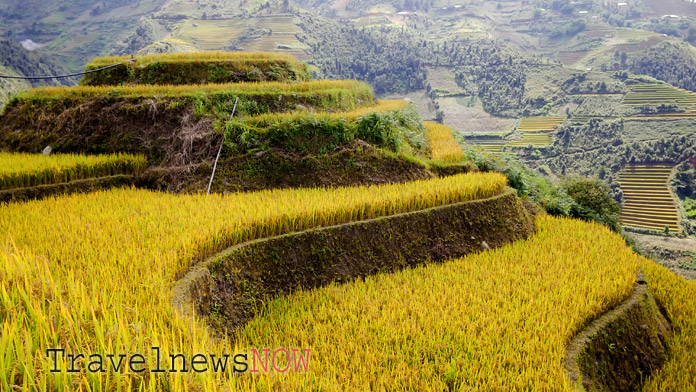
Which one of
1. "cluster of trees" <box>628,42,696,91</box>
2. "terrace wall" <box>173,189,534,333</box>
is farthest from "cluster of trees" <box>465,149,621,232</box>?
"cluster of trees" <box>628,42,696,91</box>

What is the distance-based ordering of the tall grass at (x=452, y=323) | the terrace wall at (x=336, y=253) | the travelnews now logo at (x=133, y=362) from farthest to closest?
the terrace wall at (x=336, y=253) → the tall grass at (x=452, y=323) → the travelnews now logo at (x=133, y=362)

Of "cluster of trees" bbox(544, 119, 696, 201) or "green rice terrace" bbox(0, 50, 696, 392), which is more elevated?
"green rice terrace" bbox(0, 50, 696, 392)

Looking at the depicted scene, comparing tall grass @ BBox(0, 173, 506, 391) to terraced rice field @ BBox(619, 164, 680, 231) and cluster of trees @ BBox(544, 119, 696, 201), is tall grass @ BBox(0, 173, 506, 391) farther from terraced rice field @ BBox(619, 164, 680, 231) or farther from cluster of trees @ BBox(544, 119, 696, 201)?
cluster of trees @ BBox(544, 119, 696, 201)

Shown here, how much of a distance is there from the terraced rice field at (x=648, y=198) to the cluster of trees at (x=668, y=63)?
52.0 meters

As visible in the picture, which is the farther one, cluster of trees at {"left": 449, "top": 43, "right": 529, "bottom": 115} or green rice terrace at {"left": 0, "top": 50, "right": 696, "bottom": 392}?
cluster of trees at {"left": 449, "top": 43, "right": 529, "bottom": 115}

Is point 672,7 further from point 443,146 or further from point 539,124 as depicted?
point 443,146

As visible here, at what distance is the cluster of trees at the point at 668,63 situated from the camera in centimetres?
8928

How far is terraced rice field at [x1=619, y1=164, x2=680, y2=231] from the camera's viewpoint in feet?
138

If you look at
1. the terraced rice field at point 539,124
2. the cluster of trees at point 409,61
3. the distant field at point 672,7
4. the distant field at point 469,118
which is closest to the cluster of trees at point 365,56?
the cluster of trees at point 409,61

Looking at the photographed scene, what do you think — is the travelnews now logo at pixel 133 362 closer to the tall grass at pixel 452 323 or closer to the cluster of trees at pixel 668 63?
the tall grass at pixel 452 323

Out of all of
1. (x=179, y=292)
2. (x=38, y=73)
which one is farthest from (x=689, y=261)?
(x=38, y=73)

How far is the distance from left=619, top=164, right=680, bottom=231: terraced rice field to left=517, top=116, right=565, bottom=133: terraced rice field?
53.9 ft

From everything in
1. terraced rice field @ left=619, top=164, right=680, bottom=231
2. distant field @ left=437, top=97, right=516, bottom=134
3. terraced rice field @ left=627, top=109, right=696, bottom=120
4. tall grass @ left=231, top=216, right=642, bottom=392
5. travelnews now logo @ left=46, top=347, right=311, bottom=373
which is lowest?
distant field @ left=437, top=97, right=516, bottom=134

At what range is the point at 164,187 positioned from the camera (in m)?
8.24
